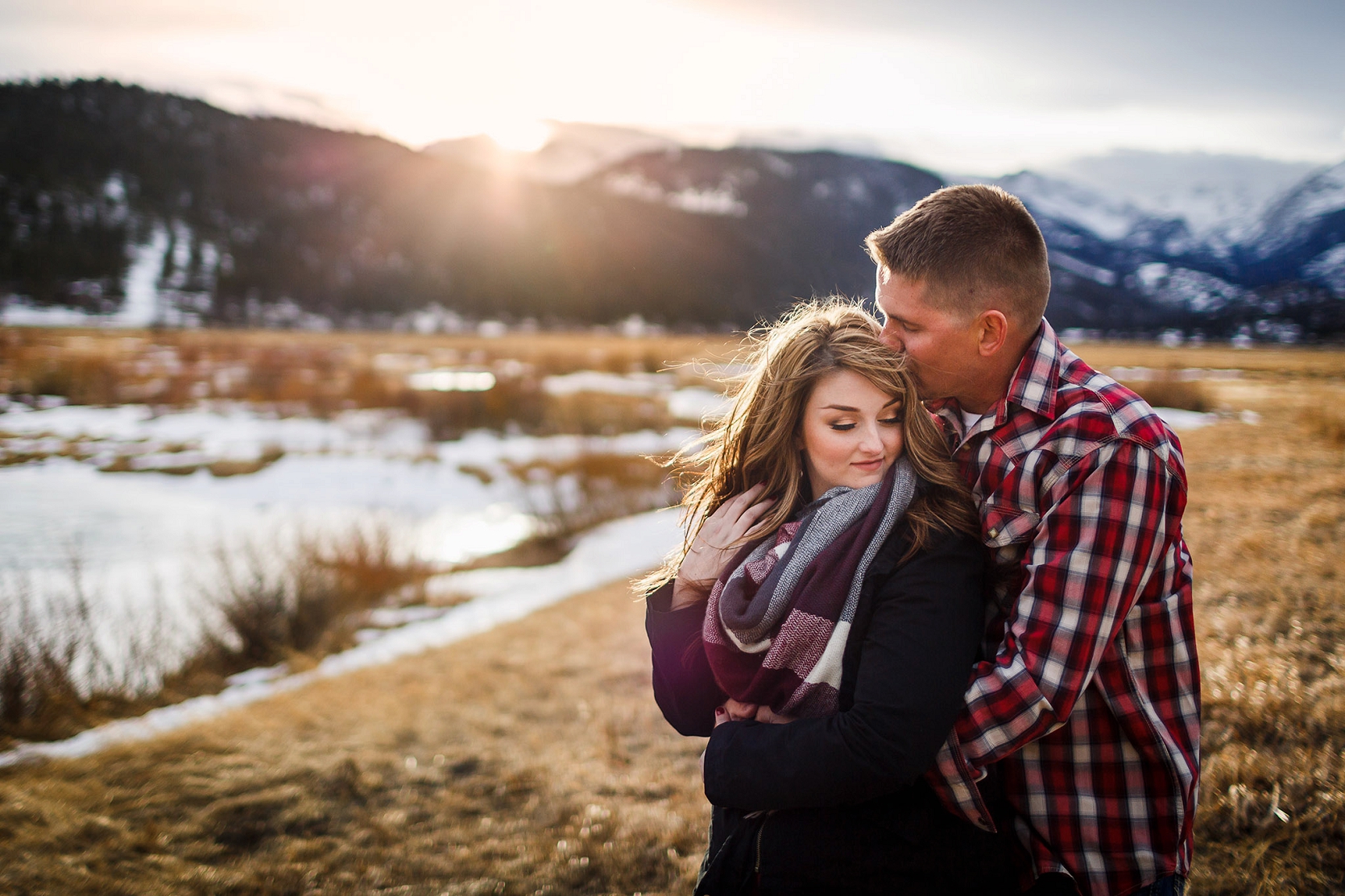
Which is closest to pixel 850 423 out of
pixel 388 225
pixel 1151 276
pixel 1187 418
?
pixel 1187 418

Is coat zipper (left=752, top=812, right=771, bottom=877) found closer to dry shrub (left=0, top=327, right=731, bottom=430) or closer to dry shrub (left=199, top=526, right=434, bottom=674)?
dry shrub (left=199, top=526, right=434, bottom=674)

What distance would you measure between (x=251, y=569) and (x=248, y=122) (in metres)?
204

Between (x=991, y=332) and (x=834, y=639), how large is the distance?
983 millimetres

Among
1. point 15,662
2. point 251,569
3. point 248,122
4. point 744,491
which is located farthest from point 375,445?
point 248,122

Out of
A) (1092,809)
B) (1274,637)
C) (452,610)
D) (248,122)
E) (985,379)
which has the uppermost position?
(248,122)

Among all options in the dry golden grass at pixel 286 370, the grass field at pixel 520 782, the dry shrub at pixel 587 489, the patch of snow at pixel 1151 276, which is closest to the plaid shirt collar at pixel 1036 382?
the grass field at pixel 520 782

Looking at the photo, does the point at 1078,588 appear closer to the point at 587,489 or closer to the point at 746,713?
the point at 746,713

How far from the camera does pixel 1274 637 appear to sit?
4.21 meters

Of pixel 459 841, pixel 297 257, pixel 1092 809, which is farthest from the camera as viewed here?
pixel 297 257

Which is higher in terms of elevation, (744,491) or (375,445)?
(744,491)

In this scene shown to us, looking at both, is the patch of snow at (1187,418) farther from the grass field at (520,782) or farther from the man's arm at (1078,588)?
the man's arm at (1078,588)

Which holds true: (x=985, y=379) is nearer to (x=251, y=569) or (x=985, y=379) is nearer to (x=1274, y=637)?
(x=1274, y=637)

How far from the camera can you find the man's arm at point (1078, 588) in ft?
5.37

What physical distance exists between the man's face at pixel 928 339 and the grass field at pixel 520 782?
2.22 meters
